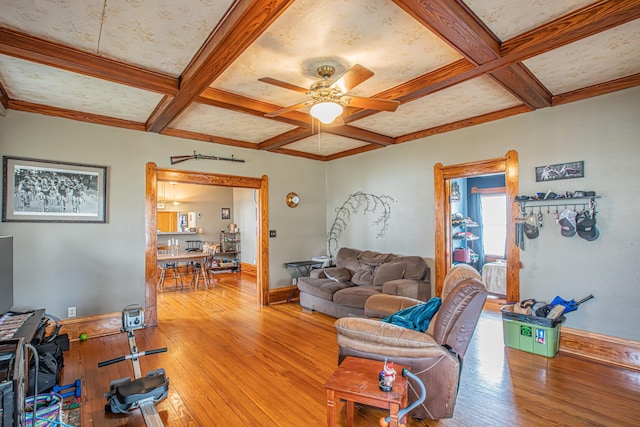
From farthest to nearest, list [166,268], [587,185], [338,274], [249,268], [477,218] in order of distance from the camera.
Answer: [249,268]
[477,218]
[166,268]
[338,274]
[587,185]

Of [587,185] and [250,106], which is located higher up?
[250,106]

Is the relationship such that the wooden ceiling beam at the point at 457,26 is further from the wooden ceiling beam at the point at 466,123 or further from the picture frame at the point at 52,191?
the picture frame at the point at 52,191

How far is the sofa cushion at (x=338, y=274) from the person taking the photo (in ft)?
16.8

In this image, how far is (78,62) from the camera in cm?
253

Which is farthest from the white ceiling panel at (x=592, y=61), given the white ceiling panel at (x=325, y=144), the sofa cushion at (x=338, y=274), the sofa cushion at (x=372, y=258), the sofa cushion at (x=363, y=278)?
the sofa cushion at (x=338, y=274)

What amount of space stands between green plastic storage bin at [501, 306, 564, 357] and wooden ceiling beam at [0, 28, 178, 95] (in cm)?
424

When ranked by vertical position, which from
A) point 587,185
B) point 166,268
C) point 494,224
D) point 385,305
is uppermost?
point 587,185

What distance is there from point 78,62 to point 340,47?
207cm

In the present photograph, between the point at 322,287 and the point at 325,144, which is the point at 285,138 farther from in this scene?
the point at 322,287

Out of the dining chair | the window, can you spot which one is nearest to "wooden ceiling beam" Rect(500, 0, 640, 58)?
the window

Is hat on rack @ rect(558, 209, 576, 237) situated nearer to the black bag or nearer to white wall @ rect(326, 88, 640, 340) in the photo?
white wall @ rect(326, 88, 640, 340)

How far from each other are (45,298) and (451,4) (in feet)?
16.2

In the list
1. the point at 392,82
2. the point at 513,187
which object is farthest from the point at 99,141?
the point at 513,187

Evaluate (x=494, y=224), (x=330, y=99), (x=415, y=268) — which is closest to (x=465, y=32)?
(x=330, y=99)
